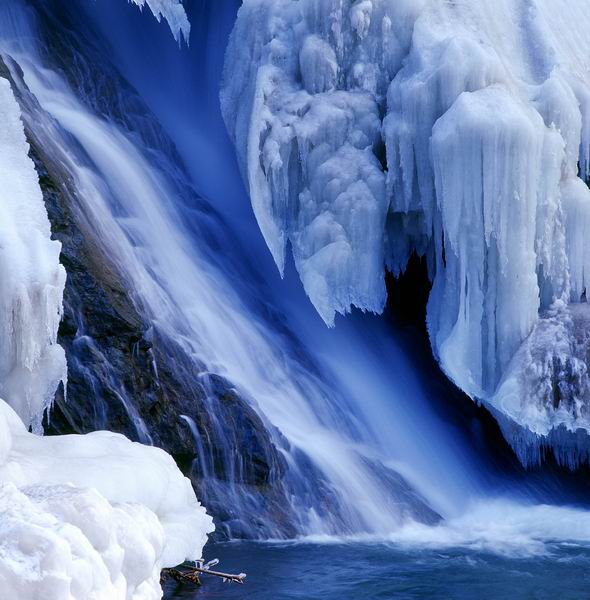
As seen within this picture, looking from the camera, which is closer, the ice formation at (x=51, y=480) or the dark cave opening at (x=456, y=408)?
the ice formation at (x=51, y=480)

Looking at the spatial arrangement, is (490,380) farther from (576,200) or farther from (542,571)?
(542,571)

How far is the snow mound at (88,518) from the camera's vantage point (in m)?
3.01

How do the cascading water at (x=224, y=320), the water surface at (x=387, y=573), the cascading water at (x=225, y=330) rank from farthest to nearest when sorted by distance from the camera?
the cascading water at (x=225, y=330) < the cascading water at (x=224, y=320) < the water surface at (x=387, y=573)

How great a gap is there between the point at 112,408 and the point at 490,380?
371cm

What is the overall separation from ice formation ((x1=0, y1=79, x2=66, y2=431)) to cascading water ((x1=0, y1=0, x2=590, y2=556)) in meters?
1.20

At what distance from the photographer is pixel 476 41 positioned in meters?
10.0

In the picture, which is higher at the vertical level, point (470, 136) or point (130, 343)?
point (470, 136)

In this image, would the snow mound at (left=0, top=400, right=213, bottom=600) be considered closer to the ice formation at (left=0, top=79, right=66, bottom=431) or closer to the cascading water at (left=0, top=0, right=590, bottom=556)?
the ice formation at (left=0, top=79, right=66, bottom=431)

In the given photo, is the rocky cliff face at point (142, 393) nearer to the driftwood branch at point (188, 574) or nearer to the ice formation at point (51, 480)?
the ice formation at point (51, 480)

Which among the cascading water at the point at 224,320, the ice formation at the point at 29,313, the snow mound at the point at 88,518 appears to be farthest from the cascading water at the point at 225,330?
the snow mound at the point at 88,518

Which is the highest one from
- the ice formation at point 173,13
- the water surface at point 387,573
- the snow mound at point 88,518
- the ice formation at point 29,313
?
the ice formation at point 173,13

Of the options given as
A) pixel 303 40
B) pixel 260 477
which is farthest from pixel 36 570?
pixel 303 40

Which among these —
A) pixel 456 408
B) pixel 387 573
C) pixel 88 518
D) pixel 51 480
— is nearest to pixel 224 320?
pixel 456 408

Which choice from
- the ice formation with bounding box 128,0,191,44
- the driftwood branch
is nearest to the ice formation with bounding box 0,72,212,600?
the driftwood branch
